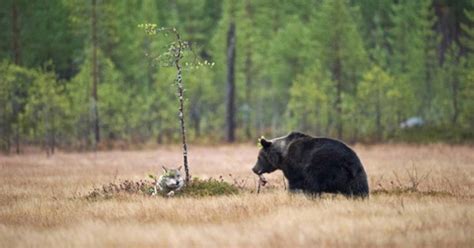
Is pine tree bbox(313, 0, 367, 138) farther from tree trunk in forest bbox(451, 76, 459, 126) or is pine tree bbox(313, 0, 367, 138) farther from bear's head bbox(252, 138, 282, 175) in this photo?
bear's head bbox(252, 138, 282, 175)

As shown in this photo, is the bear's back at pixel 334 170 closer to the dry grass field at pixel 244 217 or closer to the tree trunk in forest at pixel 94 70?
the dry grass field at pixel 244 217

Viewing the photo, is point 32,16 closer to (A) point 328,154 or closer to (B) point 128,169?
(B) point 128,169

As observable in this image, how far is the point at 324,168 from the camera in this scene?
14.9 metres

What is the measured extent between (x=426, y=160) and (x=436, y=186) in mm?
9807

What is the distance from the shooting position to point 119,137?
163ft

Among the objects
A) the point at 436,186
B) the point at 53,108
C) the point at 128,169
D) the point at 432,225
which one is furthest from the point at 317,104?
the point at 432,225

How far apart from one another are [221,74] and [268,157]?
135 feet

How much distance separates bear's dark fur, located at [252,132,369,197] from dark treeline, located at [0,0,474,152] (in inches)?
908

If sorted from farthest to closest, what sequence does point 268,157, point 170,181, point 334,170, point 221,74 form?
1. point 221,74
2. point 268,157
3. point 170,181
4. point 334,170

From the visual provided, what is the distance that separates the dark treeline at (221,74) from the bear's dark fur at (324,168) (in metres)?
23.1

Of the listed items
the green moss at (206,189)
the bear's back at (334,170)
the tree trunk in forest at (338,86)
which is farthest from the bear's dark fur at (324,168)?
the tree trunk in forest at (338,86)

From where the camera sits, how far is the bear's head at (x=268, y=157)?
55.7 ft

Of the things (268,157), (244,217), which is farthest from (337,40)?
(244,217)

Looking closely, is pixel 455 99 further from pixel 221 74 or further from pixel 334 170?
pixel 334 170
